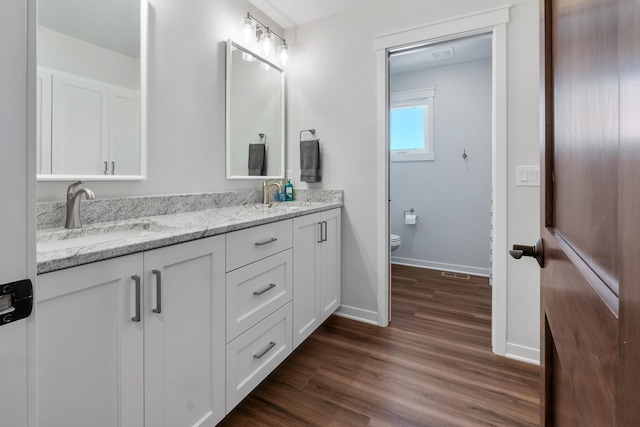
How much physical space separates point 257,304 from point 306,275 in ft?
1.61

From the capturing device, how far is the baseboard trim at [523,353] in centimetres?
181

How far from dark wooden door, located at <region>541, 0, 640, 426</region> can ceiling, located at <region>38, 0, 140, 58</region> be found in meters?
1.69

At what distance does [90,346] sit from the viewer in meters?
0.82

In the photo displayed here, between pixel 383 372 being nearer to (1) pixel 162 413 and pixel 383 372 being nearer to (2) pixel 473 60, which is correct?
(1) pixel 162 413

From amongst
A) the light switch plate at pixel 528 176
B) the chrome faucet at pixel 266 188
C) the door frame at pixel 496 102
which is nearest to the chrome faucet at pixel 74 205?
the chrome faucet at pixel 266 188

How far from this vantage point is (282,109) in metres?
2.49

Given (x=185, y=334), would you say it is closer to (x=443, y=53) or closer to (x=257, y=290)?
(x=257, y=290)

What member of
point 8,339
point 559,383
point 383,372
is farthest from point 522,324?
point 8,339

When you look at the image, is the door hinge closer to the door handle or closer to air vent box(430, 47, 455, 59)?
the door handle

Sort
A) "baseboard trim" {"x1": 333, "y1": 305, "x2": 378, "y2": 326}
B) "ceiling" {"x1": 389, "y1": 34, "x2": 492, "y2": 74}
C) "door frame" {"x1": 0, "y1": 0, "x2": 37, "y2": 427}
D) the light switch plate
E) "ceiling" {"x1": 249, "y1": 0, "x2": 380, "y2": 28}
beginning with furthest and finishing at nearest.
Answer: "ceiling" {"x1": 389, "y1": 34, "x2": 492, "y2": 74}, "baseboard trim" {"x1": 333, "y1": 305, "x2": 378, "y2": 326}, "ceiling" {"x1": 249, "y1": 0, "x2": 380, "y2": 28}, the light switch plate, "door frame" {"x1": 0, "y1": 0, "x2": 37, "y2": 427}

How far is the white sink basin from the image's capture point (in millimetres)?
1095

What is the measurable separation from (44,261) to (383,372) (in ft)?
5.28

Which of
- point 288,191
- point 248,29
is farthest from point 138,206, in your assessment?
point 248,29

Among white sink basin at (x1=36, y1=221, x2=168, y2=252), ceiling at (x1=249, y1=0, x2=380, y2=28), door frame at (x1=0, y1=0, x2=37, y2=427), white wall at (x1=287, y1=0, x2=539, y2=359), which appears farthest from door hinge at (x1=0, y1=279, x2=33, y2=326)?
ceiling at (x1=249, y1=0, x2=380, y2=28)
